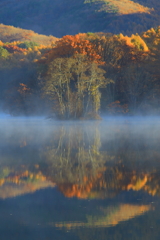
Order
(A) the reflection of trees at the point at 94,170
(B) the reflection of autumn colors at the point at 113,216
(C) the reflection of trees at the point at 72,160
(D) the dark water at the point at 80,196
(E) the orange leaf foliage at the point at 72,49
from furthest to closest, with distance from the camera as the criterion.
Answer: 1. (E) the orange leaf foliage at the point at 72,49
2. (C) the reflection of trees at the point at 72,160
3. (A) the reflection of trees at the point at 94,170
4. (B) the reflection of autumn colors at the point at 113,216
5. (D) the dark water at the point at 80,196

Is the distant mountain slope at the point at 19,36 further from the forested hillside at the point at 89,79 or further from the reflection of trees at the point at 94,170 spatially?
the reflection of trees at the point at 94,170

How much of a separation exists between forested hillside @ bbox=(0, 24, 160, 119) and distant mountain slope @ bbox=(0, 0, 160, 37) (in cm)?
4647

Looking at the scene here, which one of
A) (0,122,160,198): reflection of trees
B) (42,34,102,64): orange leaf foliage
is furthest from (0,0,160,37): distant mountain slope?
(0,122,160,198): reflection of trees

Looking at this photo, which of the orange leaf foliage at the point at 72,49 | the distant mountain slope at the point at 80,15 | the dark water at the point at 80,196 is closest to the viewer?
the dark water at the point at 80,196

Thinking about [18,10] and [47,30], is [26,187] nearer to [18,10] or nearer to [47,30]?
[47,30]

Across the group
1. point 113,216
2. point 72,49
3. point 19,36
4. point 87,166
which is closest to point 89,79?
point 72,49

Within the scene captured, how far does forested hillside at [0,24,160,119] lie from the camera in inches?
1341

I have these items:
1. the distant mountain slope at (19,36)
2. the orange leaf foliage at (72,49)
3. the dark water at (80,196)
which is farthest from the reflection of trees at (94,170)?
the distant mountain slope at (19,36)

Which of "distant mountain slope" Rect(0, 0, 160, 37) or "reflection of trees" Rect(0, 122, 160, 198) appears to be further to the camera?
"distant mountain slope" Rect(0, 0, 160, 37)

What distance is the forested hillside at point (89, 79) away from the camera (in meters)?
34.1

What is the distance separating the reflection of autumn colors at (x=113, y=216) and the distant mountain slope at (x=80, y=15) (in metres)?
85.4

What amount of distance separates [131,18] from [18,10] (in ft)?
171

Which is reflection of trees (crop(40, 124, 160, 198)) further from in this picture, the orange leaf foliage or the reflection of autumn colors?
the orange leaf foliage

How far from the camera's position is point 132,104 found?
132ft
